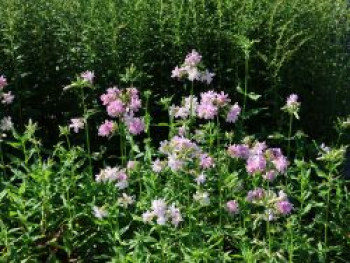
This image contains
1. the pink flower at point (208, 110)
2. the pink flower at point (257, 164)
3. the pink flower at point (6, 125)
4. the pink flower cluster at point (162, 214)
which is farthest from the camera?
the pink flower at point (6, 125)

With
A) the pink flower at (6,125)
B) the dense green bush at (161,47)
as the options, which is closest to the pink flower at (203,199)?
the pink flower at (6,125)

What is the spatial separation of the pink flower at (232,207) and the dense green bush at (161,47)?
1.28 m

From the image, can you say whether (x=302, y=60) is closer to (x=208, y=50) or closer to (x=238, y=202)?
(x=208, y=50)

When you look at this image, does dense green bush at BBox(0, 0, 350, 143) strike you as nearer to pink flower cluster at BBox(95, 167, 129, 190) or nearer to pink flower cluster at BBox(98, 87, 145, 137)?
pink flower cluster at BBox(98, 87, 145, 137)

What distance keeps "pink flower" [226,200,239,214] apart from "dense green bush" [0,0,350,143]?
128 centimetres

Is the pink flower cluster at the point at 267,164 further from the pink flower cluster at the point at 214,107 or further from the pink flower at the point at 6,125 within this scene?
the pink flower at the point at 6,125

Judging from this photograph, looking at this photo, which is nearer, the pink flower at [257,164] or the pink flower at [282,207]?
the pink flower at [282,207]

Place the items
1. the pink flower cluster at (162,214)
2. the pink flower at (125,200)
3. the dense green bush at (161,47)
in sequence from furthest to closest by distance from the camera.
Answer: the dense green bush at (161,47) < the pink flower at (125,200) < the pink flower cluster at (162,214)

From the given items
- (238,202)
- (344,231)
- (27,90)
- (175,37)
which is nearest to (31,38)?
(27,90)

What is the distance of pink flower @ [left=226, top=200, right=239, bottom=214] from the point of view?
3.31 meters

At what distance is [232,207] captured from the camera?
3307mm

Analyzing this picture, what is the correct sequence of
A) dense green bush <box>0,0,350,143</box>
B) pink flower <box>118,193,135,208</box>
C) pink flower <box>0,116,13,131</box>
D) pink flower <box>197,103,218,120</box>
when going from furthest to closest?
dense green bush <box>0,0,350,143</box>
pink flower <box>0,116,13,131</box>
pink flower <box>118,193,135,208</box>
pink flower <box>197,103,218,120</box>

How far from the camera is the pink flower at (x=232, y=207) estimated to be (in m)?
3.31

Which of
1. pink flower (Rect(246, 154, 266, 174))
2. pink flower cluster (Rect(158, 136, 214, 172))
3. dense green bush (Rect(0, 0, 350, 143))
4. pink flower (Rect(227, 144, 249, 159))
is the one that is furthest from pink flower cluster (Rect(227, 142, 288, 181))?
dense green bush (Rect(0, 0, 350, 143))
